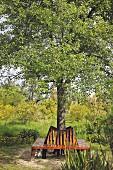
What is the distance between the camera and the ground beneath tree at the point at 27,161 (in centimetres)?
840

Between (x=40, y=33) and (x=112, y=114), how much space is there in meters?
5.07

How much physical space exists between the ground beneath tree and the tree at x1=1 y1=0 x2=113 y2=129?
81.2 inches

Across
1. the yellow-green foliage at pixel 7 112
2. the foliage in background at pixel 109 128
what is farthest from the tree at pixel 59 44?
the yellow-green foliage at pixel 7 112

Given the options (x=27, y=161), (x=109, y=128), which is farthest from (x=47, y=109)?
(x=109, y=128)

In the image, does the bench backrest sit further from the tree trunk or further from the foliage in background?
the foliage in background

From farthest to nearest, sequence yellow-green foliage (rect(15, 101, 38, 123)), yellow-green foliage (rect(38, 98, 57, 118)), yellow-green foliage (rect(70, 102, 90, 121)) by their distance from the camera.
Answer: yellow-green foliage (rect(38, 98, 57, 118)), yellow-green foliage (rect(70, 102, 90, 121)), yellow-green foliage (rect(15, 101, 38, 123))

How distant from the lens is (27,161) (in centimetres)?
897

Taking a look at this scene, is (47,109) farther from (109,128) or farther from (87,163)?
(109,128)

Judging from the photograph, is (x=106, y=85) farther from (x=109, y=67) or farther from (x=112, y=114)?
(x=112, y=114)

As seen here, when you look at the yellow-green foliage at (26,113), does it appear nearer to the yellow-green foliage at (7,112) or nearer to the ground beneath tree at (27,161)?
the yellow-green foliage at (7,112)

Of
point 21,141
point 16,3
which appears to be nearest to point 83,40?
point 16,3

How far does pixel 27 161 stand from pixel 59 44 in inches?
154

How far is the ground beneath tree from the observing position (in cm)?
840

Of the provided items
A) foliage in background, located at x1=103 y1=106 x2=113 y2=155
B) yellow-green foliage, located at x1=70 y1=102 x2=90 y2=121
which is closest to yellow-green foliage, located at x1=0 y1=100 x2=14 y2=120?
yellow-green foliage, located at x1=70 y1=102 x2=90 y2=121
